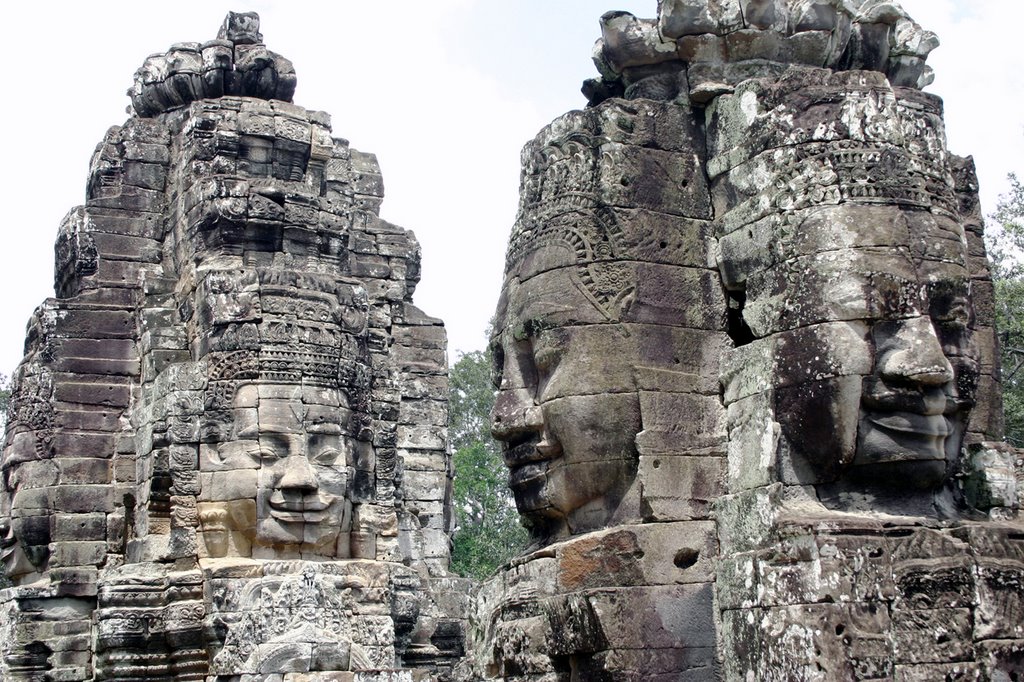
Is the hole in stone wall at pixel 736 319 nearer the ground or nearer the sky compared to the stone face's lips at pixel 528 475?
nearer the sky

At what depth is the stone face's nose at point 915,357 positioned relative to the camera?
5.96 m

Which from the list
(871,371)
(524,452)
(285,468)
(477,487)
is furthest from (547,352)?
(477,487)

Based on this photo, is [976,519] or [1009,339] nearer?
[976,519]

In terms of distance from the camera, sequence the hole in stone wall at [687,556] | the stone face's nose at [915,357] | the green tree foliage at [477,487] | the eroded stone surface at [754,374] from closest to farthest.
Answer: the eroded stone surface at [754,374] < the stone face's nose at [915,357] < the hole in stone wall at [687,556] < the green tree foliage at [477,487]

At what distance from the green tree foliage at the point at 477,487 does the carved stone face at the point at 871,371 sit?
2957 centimetres

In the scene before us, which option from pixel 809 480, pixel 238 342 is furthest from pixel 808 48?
pixel 238 342

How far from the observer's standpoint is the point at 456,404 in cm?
4309

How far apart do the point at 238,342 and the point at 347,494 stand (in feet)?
6.29

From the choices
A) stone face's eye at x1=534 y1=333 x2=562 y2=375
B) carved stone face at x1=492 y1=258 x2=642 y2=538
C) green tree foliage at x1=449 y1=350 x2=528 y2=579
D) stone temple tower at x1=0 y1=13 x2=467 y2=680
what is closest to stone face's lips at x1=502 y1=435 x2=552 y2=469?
carved stone face at x1=492 y1=258 x2=642 y2=538

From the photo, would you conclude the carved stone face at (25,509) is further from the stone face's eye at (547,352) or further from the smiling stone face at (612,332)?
the stone face's eye at (547,352)

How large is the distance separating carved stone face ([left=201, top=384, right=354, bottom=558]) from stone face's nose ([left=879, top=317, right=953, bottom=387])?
8363 mm

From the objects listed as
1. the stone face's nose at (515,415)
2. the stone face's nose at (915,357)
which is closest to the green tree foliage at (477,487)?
the stone face's nose at (515,415)

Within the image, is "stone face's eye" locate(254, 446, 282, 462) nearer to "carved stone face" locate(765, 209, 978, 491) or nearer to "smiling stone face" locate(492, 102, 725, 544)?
"smiling stone face" locate(492, 102, 725, 544)

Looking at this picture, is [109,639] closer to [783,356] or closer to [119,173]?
[119,173]
